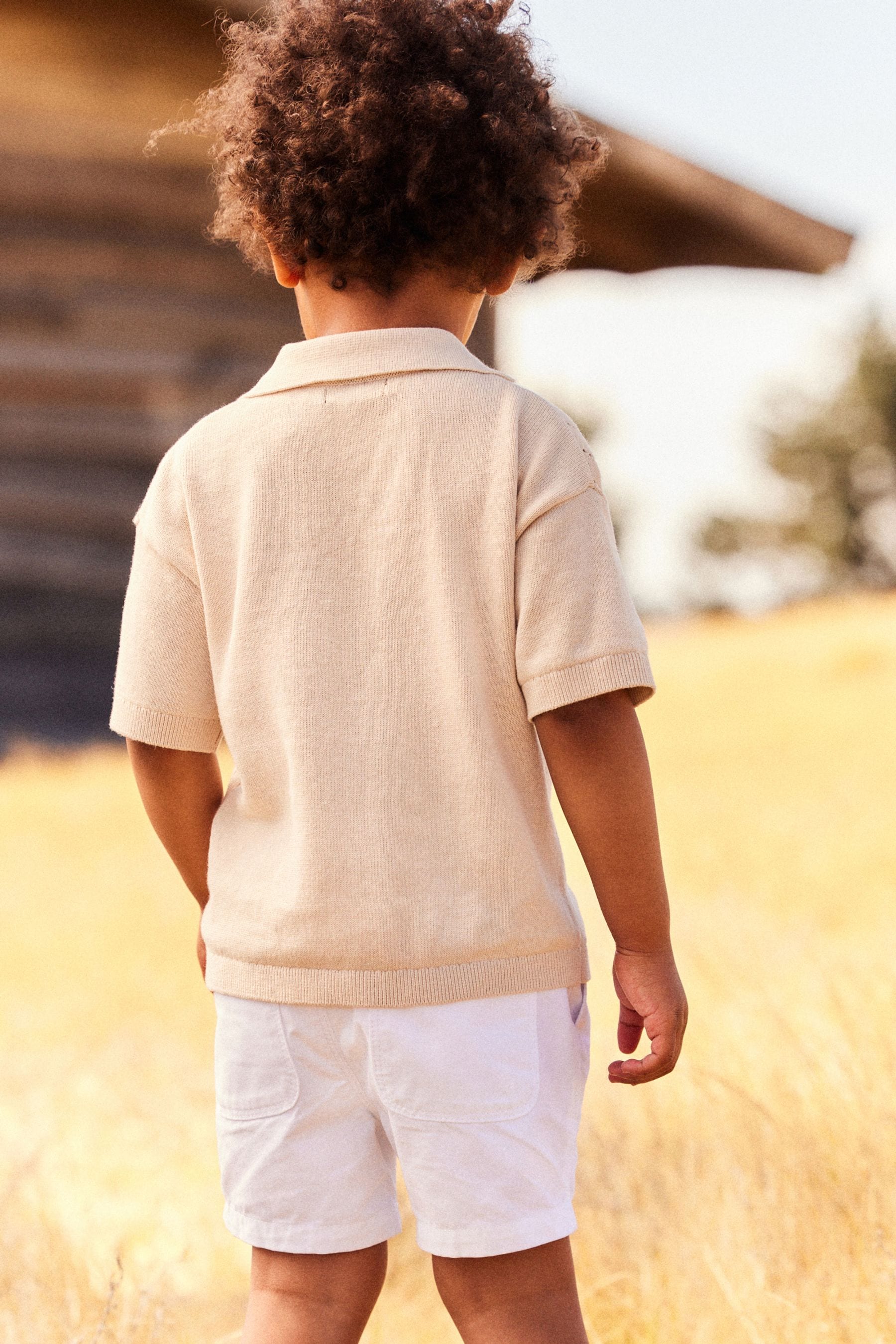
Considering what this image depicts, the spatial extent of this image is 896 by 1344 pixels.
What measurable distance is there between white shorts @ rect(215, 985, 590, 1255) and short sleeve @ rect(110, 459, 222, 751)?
269mm

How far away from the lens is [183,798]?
128cm

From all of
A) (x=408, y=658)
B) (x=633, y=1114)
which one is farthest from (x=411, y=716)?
(x=633, y=1114)

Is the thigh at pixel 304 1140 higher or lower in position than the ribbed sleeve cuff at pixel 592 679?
lower

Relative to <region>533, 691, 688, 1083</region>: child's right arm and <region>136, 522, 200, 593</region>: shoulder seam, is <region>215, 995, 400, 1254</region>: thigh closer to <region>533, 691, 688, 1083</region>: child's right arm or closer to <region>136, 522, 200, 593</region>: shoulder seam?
<region>533, 691, 688, 1083</region>: child's right arm

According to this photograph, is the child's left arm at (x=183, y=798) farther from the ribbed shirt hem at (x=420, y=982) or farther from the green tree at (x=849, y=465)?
the green tree at (x=849, y=465)

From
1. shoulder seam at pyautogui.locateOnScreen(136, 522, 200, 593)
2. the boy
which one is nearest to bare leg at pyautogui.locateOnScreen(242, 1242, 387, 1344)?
the boy

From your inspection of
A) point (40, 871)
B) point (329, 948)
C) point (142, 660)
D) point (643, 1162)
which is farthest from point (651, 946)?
point (40, 871)

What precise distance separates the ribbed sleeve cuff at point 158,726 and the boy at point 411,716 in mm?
57

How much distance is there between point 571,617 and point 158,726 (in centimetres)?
43

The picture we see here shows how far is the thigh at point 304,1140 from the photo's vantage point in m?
1.14

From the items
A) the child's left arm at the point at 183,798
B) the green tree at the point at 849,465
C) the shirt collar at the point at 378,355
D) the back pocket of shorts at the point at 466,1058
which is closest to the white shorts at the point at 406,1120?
the back pocket of shorts at the point at 466,1058

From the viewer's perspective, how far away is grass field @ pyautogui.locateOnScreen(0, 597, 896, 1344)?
5.03 ft

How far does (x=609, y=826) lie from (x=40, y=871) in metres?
3.19

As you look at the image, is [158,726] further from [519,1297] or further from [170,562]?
[519,1297]
